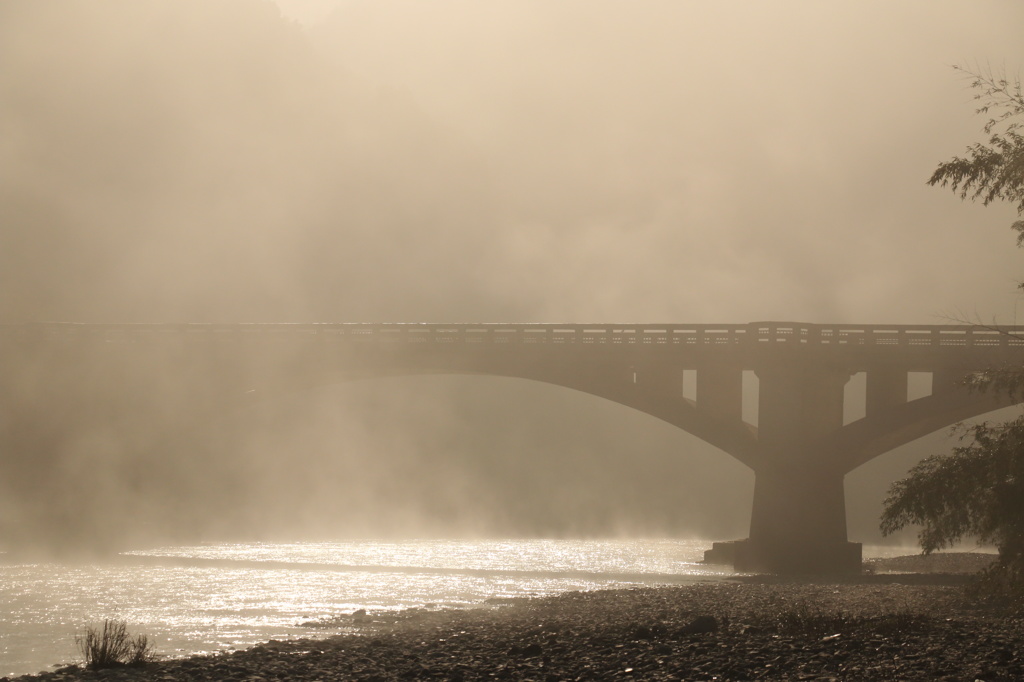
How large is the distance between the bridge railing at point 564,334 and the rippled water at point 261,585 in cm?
932

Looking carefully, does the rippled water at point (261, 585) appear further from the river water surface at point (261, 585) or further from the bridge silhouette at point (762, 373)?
the bridge silhouette at point (762, 373)

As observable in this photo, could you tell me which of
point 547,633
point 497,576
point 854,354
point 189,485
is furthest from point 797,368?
point 189,485

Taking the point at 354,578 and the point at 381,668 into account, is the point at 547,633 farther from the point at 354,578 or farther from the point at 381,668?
the point at 354,578

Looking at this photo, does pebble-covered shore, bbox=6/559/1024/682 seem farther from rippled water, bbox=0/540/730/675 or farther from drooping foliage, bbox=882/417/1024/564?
rippled water, bbox=0/540/730/675

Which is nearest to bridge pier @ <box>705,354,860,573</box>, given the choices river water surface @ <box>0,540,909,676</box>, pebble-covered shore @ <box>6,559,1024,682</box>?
river water surface @ <box>0,540,909,676</box>

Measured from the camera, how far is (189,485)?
6228cm

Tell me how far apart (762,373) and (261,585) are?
→ 20.7 meters

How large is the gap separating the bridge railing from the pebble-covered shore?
16911 millimetres

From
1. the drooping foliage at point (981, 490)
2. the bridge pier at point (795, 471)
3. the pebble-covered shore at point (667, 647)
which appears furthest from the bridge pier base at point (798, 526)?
the drooping foliage at point (981, 490)

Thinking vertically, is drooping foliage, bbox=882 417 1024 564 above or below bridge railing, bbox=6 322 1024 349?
below

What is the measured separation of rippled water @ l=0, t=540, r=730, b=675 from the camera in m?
27.5

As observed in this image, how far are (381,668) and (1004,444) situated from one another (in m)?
10.5

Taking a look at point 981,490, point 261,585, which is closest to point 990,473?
point 981,490

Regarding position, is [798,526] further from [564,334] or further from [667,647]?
[667,647]
